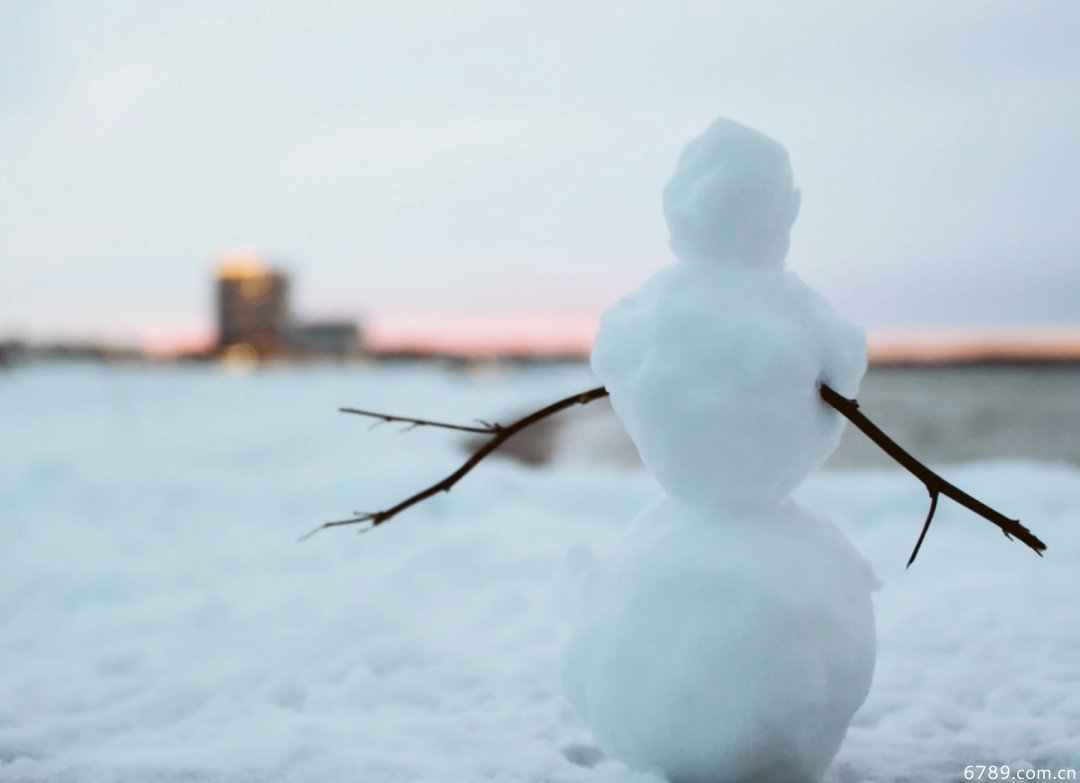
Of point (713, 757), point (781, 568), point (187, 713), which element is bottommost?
point (187, 713)

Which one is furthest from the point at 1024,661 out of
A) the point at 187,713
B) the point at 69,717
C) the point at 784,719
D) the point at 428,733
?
the point at 69,717

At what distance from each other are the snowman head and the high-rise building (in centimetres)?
7245

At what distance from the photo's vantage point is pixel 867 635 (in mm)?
2439

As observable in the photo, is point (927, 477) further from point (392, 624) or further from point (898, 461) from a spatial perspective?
point (392, 624)

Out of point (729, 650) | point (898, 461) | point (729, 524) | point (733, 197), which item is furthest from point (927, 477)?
point (733, 197)

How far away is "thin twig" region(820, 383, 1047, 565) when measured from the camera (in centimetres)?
213

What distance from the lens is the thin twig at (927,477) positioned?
84.0 inches

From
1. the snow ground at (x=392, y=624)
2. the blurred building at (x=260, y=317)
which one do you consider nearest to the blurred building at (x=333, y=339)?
the blurred building at (x=260, y=317)

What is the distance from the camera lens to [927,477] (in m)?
2.21

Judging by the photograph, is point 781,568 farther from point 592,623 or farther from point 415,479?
point 415,479

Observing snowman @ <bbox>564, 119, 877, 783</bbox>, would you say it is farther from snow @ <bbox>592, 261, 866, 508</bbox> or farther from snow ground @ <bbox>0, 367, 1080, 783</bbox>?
snow ground @ <bbox>0, 367, 1080, 783</bbox>

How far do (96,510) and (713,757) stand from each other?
6.40 m

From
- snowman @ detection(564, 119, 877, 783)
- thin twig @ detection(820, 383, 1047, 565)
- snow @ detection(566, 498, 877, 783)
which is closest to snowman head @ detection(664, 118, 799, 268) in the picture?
snowman @ detection(564, 119, 877, 783)

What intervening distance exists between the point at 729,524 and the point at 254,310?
77.3 metres
